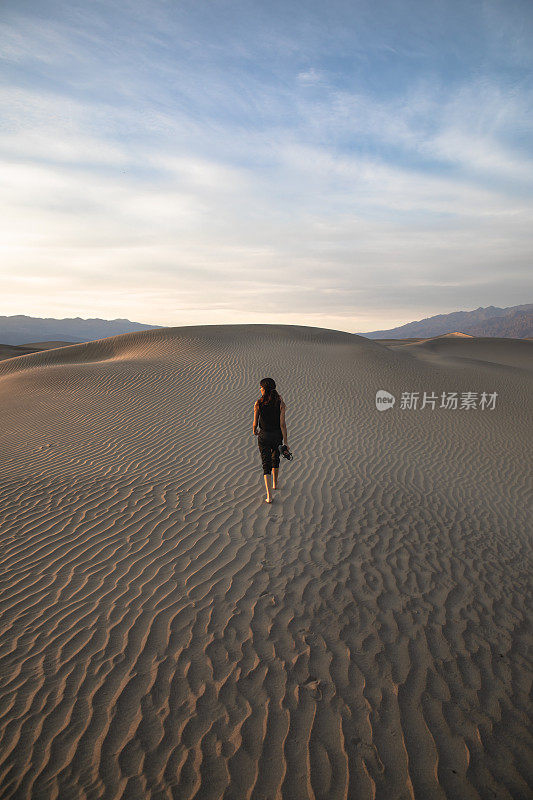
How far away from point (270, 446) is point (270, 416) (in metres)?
0.55

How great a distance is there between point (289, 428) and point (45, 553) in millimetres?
7543

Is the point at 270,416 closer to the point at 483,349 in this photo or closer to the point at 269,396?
the point at 269,396

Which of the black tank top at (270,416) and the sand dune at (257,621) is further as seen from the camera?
the black tank top at (270,416)

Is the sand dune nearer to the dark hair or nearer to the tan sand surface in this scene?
the dark hair

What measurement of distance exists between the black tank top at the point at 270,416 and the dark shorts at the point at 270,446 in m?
0.11

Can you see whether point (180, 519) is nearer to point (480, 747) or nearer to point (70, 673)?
point (70, 673)

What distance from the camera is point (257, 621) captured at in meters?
4.17

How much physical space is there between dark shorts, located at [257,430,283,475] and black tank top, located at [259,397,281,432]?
0.35ft

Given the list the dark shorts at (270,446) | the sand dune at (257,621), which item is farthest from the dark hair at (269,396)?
the sand dune at (257,621)

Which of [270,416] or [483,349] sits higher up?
[270,416]

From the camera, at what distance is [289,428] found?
1191 centimetres

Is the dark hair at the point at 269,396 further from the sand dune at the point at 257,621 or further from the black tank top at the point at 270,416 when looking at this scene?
the sand dune at the point at 257,621

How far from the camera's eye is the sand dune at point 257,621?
2852 millimetres

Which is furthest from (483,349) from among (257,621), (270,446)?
(257,621)
